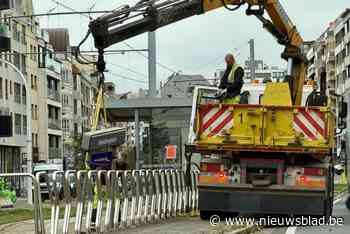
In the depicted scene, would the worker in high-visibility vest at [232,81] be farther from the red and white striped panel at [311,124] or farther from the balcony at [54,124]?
the balcony at [54,124]

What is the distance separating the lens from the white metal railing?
13445mm

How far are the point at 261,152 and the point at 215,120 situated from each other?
1.11 m

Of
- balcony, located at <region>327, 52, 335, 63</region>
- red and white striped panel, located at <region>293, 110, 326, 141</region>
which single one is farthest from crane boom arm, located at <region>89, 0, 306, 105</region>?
balcony, located at <region>327, 52, 335, 63</region>

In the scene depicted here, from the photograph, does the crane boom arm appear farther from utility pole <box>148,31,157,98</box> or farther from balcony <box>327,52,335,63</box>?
balcony <box>327,52,335,63</box>

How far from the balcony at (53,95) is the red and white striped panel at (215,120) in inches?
3503

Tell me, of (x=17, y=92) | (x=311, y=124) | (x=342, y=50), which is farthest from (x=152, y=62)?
(x=342, y=50)

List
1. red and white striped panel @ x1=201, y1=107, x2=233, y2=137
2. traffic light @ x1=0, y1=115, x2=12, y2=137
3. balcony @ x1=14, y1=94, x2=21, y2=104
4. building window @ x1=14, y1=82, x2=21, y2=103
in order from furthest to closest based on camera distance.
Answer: building window @ x1=14, y1=82, x2=21, y2=103 → balcony @ x1=14, y1=94, x2=21, y2=104 → red and white striped panel @ x1=201, y1=107, x2=233, y2=137 → traffic light @ x1=0, y1=115, x2=12, y2=137

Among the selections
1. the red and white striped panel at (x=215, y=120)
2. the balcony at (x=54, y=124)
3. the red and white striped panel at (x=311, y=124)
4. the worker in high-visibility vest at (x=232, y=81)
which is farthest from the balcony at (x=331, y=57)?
the red and white striped panel at (x=311, y=124)

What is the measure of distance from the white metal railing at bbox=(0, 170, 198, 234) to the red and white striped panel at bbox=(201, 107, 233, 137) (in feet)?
5.35

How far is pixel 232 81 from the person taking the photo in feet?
63.4

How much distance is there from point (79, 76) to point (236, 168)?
11960cm

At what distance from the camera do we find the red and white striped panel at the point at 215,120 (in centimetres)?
1823

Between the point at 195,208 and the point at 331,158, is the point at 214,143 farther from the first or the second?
the point at 195,208

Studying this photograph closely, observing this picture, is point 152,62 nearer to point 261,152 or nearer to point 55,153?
point 261,152
